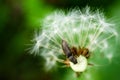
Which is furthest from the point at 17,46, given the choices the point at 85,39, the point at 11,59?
the point at 85,39

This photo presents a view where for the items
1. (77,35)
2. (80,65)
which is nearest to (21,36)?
(77,35)

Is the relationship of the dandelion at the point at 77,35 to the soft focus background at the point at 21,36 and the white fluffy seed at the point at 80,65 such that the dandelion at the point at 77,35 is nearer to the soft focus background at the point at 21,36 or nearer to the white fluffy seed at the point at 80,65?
the white fluffy seed at the point at 80,65

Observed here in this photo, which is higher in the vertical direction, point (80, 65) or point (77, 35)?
point (77, 35)

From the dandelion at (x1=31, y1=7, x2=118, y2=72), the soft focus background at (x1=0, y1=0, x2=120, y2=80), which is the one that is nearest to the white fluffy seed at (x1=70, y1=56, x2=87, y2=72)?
the dandelion at (x1=31, y1=7, x2=118, y2=72)

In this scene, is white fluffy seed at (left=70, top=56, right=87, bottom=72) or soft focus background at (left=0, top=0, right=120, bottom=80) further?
soft focus background at (left=0, top=0, right=120, bottom=80)

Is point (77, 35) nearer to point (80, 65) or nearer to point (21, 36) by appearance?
point (80, 65)

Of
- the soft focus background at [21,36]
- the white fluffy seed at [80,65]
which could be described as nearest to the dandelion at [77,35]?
the white fluffy seed at [80,65]

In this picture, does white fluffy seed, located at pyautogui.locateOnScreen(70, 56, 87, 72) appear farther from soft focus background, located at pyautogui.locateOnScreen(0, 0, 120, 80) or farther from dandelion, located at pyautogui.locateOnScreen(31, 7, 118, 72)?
soft focus background, located at pyautogui.locateOnScreen(0, 0, 120, 80)

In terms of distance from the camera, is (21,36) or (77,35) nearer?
(77,35)
